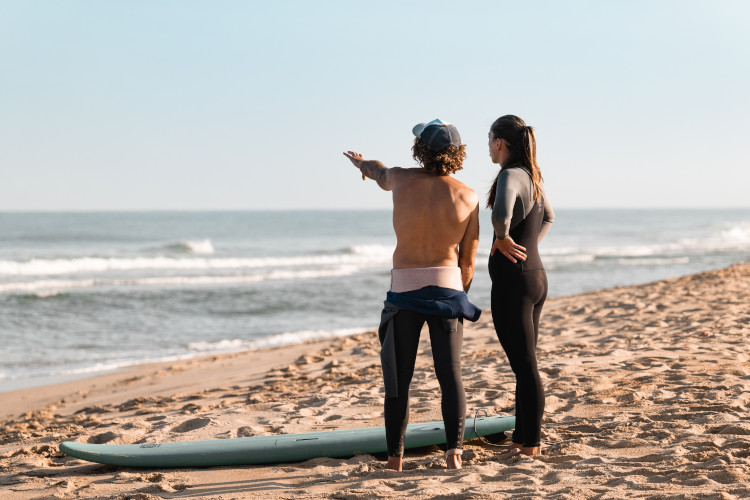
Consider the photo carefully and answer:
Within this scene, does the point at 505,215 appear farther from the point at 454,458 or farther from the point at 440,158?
the point at 454,458

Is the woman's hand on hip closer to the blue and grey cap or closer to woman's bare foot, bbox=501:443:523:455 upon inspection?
the blue and grey cap

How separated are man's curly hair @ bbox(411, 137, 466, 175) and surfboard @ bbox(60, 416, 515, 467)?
60.0 inches

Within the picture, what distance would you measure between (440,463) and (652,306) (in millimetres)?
6307

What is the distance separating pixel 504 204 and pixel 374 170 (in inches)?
25.0

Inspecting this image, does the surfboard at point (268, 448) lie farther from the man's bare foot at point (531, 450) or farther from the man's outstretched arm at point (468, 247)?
the man's outstretched arm at point (468, 247)

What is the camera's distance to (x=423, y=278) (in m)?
3.05

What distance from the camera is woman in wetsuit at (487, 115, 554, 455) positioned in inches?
124

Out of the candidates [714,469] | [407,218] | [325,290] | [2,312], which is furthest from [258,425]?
[325,290]

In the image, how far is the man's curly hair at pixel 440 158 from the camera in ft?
10.00

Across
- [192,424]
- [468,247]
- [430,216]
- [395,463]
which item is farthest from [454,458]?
[192,424]

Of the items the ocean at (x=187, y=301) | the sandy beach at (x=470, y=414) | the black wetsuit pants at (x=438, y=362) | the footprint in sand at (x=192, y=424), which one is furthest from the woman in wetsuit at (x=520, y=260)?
the ocean at (x=187, y=301)

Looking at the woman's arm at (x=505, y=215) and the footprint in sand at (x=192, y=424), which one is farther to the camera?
the footprint in sand at (x=192, y=424)

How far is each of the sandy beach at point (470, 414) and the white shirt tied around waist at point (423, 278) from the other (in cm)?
88

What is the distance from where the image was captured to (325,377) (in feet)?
20.4
